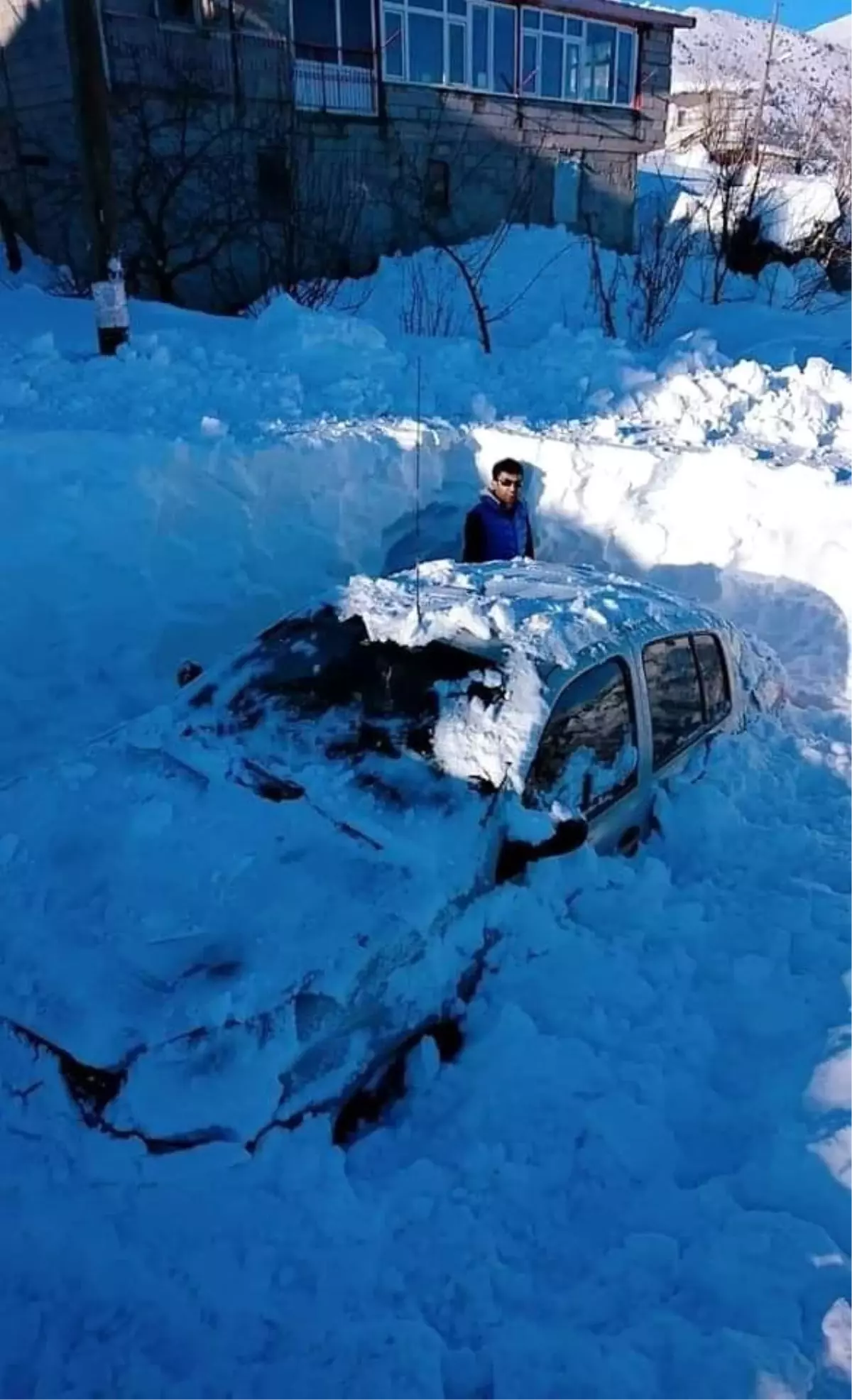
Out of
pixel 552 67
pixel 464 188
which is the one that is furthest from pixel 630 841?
pixel 552 67

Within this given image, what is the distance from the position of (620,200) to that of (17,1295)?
91.7 ft

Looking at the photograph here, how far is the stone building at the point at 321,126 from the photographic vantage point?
16.5 metres

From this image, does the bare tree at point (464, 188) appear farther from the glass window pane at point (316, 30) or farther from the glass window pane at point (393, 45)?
the glass window pane at point (316, 30)

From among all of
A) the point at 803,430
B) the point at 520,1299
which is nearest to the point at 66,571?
the point at 520,1299

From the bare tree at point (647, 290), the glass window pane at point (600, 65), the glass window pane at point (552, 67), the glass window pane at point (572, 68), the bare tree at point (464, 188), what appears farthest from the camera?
the glass window pane at point (600, 65)

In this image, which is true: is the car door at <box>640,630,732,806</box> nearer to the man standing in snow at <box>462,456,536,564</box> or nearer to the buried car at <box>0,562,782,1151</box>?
the buried car at <box>0,562,782,1151</box>

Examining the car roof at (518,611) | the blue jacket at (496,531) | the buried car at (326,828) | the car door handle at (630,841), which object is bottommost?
the car door handle at (630,841)

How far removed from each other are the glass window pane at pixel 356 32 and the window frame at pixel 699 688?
19164 millimetres

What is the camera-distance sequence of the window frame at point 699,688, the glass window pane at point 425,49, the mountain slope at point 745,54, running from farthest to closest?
the mountain slope at point 745,54, the glass window pane at point 425,49, the window frame at point 699,688

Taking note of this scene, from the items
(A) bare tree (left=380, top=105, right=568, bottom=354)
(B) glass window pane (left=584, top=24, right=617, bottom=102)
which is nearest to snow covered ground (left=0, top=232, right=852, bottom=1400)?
(A) bare tree (left=380, top=105, right=568, bottom=354)

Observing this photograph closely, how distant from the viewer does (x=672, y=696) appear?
15.0 feet

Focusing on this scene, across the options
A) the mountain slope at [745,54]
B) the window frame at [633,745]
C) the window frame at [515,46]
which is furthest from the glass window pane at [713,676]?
the mountain slope at [745,54]

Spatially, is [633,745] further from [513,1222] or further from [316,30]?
[316,30]

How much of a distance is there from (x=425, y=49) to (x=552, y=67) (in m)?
4.10
